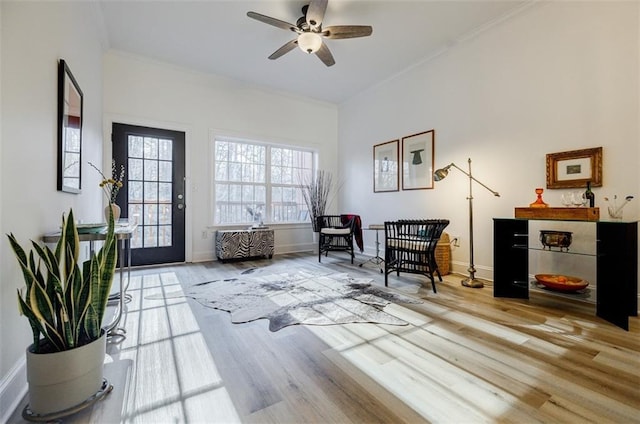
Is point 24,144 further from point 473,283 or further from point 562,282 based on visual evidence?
point 562,282

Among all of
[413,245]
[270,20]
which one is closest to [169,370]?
[413,245]

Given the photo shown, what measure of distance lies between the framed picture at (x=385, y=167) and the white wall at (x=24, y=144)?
4.06 metres

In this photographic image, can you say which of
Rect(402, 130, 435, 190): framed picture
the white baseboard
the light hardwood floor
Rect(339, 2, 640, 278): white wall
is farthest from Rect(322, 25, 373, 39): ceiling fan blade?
the white baseboard

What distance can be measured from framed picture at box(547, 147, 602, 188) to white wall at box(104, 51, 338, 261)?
3.90 meters

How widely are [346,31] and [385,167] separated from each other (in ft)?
7.76

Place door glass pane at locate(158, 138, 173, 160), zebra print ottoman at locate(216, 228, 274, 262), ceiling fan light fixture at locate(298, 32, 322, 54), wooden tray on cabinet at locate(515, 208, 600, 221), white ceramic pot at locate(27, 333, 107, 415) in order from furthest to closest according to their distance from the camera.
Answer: zebra print ottoman at locate(216, 228, 274, 262), door glass pane at locate(158, 138, 173, 160), ceiling fan light fixture at locate(298, 32, 322, 54), wooden tray on cabinet at locate(515, 208, 600, 221), white ceramic pot at locate(27, 333, 107, 415)

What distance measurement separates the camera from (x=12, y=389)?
50.4 inches

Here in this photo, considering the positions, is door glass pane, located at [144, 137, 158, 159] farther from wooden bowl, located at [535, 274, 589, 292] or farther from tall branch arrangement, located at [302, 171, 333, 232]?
wooden bowl, located at [535, 274, 589, 292]

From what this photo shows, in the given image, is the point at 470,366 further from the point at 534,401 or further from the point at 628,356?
the point at 628,356

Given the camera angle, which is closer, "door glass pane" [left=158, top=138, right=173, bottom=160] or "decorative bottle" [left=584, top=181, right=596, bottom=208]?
"decorative bottle" [left=584, top=181, right=596, bottom=208]

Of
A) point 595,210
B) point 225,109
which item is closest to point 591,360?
point 595,210

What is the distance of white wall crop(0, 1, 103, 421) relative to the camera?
4.18ft

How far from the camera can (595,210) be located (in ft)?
7.49

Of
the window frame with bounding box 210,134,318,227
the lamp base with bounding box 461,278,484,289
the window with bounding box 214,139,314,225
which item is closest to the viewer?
the lamp base with bounding box 461,278,484,289
